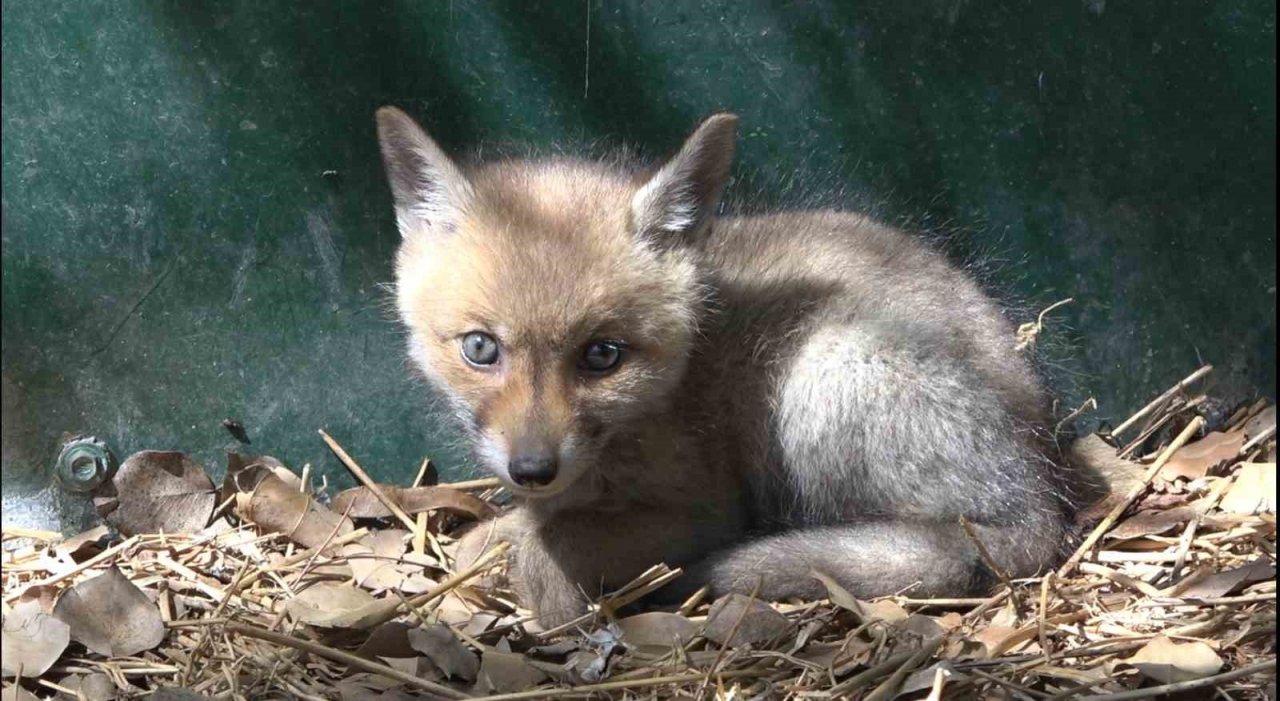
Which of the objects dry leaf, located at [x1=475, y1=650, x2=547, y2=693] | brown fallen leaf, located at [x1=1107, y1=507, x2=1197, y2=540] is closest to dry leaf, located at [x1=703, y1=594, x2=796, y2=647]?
dry leaf, located at [x1=475, y1=650, x2=547, y2=693]

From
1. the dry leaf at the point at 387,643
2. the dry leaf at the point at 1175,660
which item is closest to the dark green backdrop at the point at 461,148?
the dry leaf at the point at 387,643

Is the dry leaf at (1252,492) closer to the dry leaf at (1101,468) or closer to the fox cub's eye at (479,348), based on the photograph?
the dry leaf at (1101,468)

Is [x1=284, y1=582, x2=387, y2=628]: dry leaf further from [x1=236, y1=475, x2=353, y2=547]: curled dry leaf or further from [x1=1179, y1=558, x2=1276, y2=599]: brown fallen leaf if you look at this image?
[x1=1179, y1=558, x2=1276, y2=599]: brown fallen leaf

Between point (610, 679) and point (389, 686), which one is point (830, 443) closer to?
point (610, 679)

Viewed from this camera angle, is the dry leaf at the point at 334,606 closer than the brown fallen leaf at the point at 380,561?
Yes

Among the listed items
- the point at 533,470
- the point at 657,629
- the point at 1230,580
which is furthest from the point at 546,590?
the point at 1230,580

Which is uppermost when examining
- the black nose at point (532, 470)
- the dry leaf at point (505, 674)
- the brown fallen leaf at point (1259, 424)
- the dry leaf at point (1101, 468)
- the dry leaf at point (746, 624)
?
the black nose at point (532, 470)
